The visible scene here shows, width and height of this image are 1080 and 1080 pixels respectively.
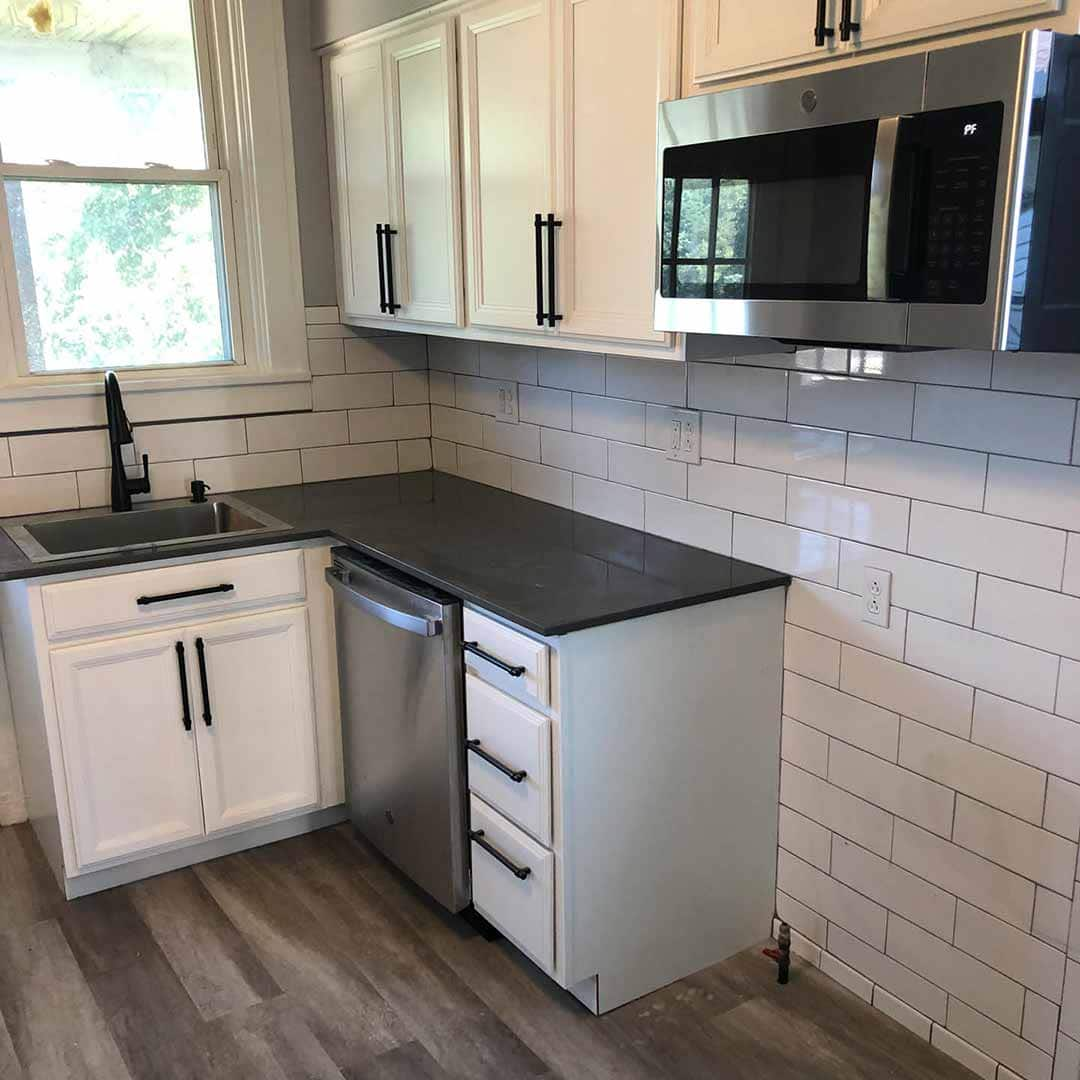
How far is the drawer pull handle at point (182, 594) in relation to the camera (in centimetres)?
263

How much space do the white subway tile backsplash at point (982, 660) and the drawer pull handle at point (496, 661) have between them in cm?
73

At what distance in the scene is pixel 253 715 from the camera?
2.85 metres

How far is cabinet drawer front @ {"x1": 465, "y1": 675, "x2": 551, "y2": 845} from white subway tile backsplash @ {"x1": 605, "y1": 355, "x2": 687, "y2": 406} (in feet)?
2.62

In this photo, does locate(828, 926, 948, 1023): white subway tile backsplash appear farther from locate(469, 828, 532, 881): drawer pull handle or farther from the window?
the window

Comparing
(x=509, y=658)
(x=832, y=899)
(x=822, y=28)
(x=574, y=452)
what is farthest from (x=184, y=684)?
(x=822, y=28)

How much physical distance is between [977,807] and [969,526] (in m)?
0.51

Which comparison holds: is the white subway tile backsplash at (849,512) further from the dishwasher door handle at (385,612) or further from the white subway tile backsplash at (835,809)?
the dishwasher door handle at (385,612)

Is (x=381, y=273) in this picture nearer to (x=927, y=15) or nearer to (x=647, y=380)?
(x=647, y=380)

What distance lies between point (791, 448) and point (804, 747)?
636mm

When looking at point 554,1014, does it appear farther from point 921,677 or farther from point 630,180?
point 630,180

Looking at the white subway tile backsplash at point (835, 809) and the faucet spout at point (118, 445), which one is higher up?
the faucet spout at point (118, 445)

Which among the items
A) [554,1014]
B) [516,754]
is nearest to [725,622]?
[516,754]

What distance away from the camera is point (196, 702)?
2750mm

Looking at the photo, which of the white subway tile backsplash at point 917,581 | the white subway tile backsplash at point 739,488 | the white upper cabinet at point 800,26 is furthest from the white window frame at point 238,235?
the white subway tile backsplash at point 917,581
